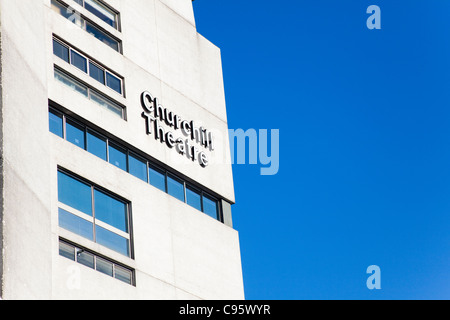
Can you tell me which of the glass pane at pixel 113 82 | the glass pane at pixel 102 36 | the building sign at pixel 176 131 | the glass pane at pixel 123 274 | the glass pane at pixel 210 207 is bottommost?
the glass pane at pixel 123 274

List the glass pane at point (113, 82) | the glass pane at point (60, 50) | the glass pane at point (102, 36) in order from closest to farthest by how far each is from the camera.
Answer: the glass pane at point (60, 50) < the glass pane at point (113, 82) < the glass pane at point (102, 36)

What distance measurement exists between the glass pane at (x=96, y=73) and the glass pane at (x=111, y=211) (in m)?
4.51

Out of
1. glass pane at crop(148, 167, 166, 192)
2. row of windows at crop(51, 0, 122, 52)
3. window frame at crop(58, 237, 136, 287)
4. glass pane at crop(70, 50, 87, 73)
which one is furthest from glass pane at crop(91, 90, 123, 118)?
window frame at crop(58, 237, 136, 287)

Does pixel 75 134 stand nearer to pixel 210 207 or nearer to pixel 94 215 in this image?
A: pixel 94 215

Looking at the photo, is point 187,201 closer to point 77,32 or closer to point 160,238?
point 160,238

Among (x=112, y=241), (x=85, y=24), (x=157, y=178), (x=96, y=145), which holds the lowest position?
(x=112, y=241)

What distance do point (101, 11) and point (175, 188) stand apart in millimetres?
6945

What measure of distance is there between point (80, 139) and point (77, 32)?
405cm

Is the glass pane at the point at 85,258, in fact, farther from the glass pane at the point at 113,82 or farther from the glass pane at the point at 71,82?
the glass pane at the point at 113,82

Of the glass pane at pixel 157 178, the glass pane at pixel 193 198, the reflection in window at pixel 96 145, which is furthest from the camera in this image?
the glass pane at pixel 193 198

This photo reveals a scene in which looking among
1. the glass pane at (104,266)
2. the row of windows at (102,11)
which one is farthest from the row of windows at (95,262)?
the row of windows at (102,11)

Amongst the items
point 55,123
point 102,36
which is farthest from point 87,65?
point 55,123

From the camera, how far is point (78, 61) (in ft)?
101

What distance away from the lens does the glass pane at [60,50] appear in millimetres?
29958
